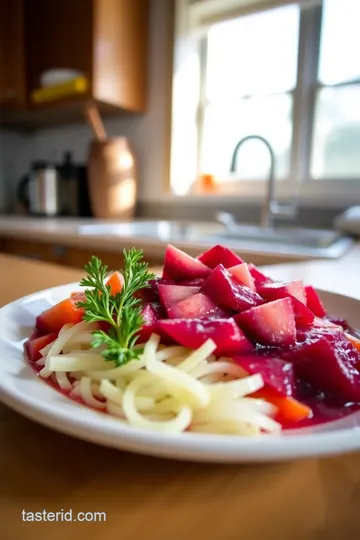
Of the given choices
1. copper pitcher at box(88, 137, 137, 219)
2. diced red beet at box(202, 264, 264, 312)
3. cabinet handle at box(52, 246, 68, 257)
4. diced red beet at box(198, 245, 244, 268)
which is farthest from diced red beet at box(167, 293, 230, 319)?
copper pitcher at box(88, 137, 137, 219)

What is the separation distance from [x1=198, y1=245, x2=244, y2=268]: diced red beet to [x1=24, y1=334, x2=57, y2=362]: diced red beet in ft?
0.75

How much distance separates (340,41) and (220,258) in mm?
1969

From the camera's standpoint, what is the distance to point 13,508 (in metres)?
0.30

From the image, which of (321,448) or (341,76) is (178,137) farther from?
(321,448)

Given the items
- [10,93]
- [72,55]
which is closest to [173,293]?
[72,55]

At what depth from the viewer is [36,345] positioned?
0.49m

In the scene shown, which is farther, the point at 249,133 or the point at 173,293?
the point at 249,133

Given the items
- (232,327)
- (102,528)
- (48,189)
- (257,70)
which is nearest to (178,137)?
(257,70)

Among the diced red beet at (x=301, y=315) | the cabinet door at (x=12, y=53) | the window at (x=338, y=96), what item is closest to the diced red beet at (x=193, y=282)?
the diced red beet at (x=301, y=315)

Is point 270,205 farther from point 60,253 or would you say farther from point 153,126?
point 153,126

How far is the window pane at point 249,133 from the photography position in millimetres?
2287

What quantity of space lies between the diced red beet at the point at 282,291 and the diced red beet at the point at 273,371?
0.12 m

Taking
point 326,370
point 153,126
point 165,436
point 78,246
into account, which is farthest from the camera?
point 153,126

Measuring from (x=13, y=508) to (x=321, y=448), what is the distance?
0.70 ft
